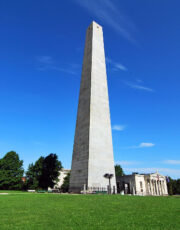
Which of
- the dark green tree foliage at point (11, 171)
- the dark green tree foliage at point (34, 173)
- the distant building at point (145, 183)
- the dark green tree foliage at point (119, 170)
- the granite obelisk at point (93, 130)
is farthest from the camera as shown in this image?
the dark green tree foliage at point (119, 170)

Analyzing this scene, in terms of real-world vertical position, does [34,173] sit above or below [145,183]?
above

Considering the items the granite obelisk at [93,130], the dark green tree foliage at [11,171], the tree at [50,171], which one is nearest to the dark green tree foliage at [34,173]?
the tree at [50,171]

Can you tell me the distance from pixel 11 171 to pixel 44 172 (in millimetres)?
13570

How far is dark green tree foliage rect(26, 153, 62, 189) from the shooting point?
51.6 metres

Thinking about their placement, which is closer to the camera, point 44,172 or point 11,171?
point 44,172

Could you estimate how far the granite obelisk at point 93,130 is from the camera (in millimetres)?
29562

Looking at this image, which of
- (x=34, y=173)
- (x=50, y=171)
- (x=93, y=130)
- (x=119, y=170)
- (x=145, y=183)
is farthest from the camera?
(x=119, y=170)

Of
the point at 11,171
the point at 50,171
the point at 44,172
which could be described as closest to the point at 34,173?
the point at 44,172

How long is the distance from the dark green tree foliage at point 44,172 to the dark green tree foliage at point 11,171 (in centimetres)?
506

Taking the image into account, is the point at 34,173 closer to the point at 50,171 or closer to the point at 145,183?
the point at 50,171

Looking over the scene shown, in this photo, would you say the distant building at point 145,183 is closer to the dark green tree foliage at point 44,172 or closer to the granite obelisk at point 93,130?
the dark green tree foliage at point 44,172

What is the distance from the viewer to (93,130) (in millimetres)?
31969

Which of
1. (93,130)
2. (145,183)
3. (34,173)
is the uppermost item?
(93,130)

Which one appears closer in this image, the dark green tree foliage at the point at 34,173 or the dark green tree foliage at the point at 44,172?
the dark green tree foliage at the point at 44,172
